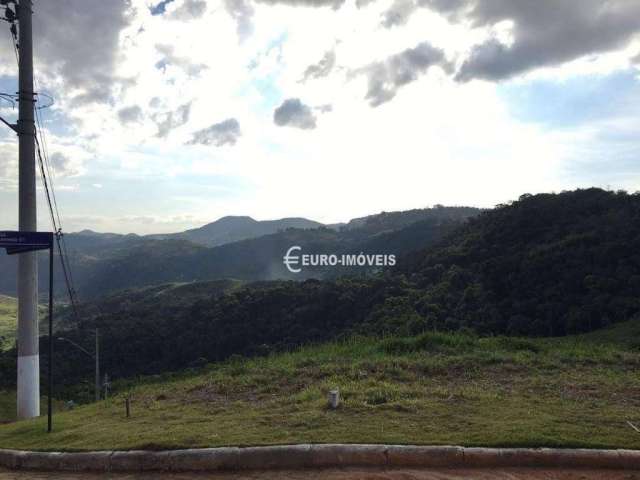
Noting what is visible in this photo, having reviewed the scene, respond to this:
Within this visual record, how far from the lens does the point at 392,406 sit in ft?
21.1

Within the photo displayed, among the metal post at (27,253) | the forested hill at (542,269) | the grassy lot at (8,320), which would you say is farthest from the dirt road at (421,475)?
the grassy lot at (8,320)

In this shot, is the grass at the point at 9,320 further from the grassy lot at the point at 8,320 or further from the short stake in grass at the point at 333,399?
the short stake in grass at the point at 333,399

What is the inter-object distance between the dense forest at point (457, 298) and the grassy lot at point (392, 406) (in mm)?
21483

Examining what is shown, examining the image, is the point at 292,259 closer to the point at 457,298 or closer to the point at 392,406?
the point at 457,298

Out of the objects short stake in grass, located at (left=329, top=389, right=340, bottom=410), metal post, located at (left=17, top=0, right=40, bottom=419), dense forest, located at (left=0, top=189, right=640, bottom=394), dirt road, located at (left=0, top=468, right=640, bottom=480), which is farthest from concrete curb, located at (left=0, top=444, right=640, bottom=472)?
dense forest, located at (left=0, top=189, right=640, bottom=394)

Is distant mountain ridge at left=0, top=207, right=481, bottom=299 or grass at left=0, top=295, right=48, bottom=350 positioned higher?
distant mountain ridge at left=0, top=207, right=481, bottom=299

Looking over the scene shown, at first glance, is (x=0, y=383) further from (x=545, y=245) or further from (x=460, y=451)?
(x=545, y=245)

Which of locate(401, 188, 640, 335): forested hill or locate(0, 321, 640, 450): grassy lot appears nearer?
locate(0, 321, 640, 450): grassy lot

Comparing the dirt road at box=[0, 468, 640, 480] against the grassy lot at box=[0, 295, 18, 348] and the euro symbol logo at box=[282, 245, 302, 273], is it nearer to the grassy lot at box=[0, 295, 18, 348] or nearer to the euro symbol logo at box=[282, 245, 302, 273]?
the grassy lot at box=[0, 295, 18, 348]

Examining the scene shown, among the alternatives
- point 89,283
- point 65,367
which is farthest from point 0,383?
point 89,283

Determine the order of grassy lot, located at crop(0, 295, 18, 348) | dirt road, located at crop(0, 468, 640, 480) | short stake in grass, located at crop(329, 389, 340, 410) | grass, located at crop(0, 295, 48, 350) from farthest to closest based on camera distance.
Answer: grassy lot, located at crop(0, 295, 18, 348) < grass, located at crop(0, 295, 48, 350) < short stake in grass, located at crop(329, 389, 340, 410) < dirt road, located at crop(0, 468, 640, 480)

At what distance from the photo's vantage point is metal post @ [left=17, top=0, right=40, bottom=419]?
397 inches

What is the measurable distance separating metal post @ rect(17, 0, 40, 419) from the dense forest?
74.3 ft

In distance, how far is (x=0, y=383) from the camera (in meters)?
38.5
